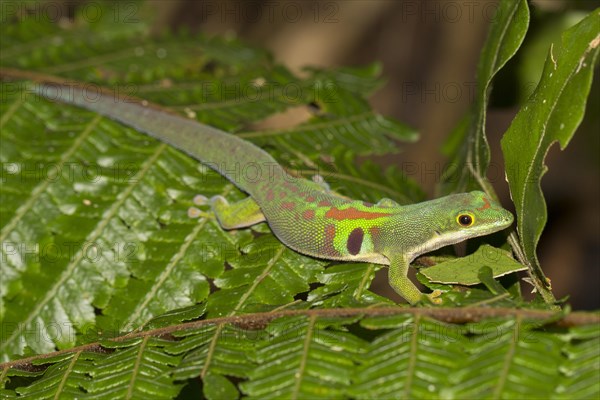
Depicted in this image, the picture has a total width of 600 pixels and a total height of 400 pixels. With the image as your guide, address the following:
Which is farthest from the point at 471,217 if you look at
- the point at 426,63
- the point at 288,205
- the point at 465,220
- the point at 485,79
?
the point at 426,63

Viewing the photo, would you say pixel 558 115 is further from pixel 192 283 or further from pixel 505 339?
pixel 192 283

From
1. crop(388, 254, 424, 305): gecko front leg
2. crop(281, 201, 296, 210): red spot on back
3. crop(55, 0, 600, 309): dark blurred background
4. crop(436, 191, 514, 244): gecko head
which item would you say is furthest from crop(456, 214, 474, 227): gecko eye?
crop(55, 0, 600, 309): dark blurred background

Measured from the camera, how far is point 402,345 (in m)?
2.34

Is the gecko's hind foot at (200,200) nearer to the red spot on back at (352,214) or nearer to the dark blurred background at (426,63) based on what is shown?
the red spot on back at (352,214)

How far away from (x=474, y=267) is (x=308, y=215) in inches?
40.4

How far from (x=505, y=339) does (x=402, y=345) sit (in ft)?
1.19

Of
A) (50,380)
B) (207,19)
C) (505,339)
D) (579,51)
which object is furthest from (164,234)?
(207,19)

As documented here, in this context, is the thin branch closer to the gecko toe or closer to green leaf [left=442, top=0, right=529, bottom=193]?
the gecko toe

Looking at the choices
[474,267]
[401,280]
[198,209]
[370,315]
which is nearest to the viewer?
[370,315]

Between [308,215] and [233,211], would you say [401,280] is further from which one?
[233,211]

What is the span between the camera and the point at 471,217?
10.8ft

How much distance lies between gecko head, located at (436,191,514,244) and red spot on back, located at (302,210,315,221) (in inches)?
27.3

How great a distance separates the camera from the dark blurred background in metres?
7.48

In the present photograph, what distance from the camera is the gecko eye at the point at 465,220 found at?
331cm
